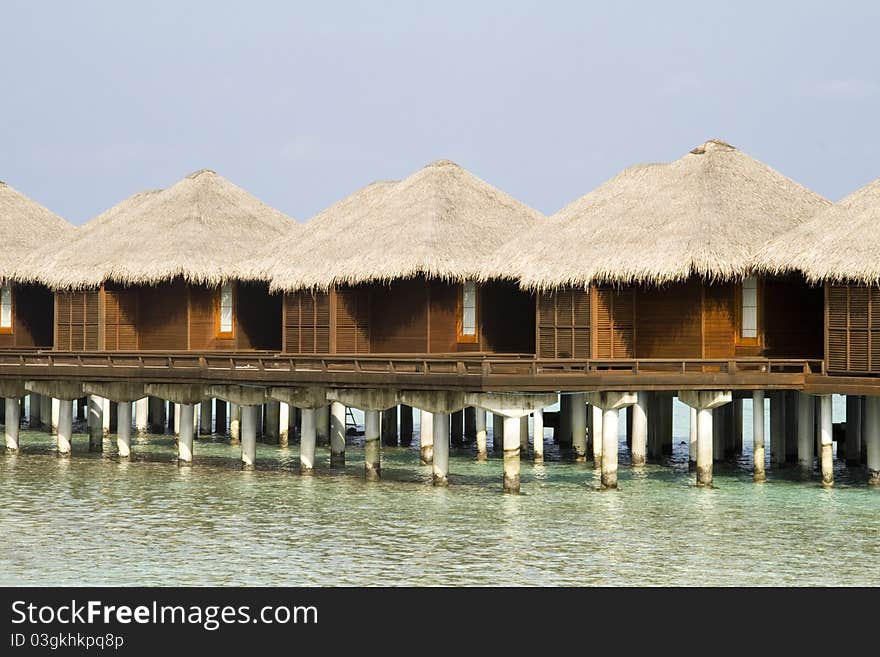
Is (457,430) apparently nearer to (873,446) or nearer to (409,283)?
(409,283)

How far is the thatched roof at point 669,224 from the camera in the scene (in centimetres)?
3675

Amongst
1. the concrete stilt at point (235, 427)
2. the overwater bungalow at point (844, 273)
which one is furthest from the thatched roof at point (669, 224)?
the concrete stilt at point (235, 427)

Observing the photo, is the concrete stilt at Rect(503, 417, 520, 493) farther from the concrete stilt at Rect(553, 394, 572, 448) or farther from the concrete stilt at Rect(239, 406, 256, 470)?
the concrete stilt at Rect(553, 394, 572, 448)

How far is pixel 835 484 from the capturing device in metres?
36.4

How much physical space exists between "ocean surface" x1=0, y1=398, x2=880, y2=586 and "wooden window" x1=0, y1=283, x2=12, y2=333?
10163 millimetres

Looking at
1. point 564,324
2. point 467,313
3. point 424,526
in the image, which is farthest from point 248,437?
point 424,526

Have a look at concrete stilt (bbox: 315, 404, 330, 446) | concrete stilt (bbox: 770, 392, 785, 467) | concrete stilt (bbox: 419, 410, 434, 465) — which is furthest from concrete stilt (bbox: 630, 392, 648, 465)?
concrete stilt (bbox: 315, 404, 330, 446)

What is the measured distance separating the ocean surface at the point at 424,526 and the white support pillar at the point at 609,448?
0.31 m

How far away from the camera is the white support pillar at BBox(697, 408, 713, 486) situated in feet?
114

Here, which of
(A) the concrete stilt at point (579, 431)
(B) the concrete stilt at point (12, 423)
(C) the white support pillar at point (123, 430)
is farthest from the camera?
(B) the concrete stilt at point (12, 423)

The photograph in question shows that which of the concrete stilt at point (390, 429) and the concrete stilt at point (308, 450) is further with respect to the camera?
the concrete stilt at point (390, 429)

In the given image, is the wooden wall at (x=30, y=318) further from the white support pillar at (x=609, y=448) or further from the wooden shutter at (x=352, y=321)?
the white support pillar at (x=609, y=448)

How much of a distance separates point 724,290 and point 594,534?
32.0 ft
